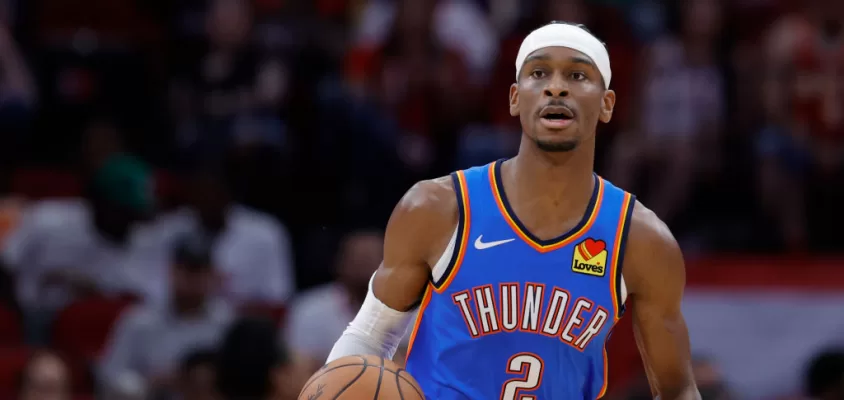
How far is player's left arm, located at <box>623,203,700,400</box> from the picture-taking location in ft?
16.6

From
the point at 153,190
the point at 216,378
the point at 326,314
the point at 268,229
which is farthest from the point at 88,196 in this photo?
the point at 216,378

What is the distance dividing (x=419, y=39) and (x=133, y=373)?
412 cm

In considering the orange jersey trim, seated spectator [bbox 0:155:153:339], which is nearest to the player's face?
the orange jersey trim

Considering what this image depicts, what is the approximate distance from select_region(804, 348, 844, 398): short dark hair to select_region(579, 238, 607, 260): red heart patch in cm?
473

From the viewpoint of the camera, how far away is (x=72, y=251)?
1113 centimetres

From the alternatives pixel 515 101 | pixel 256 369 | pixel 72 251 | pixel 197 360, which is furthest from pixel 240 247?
pixel 515 101

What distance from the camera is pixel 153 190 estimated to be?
12.5 metres

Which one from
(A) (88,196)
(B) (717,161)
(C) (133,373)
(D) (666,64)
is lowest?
(C) (133,373)

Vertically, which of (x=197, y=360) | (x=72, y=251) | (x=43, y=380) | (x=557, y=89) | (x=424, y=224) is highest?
(x=557, y=89)

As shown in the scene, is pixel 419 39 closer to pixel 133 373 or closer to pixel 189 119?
pixel 189 119

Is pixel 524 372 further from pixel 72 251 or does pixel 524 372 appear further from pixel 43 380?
pixel 72 251

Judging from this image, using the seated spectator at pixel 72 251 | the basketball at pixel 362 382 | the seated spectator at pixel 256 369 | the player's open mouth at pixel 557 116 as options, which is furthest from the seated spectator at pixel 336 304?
the player's open mouth at pixel 557 116

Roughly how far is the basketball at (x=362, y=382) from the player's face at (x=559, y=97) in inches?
41.8

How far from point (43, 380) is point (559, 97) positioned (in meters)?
5.41
